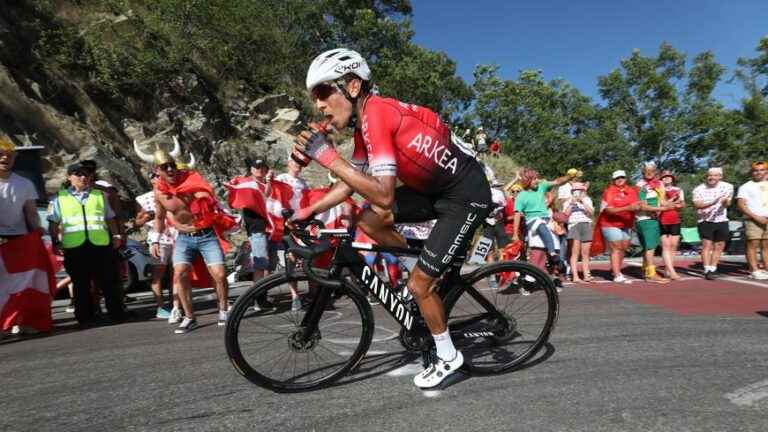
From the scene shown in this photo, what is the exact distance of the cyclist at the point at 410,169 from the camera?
108 inches

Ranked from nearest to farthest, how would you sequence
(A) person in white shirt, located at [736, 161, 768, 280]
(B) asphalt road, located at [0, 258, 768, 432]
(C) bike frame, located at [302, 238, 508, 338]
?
1. (B) asphalt road, located at [0, 258, 768, 432]
2. (C) bike frame, located at [302, 238, 508, 338]
3. (A) person in white shirt, located at [736, 161, 768, 280]

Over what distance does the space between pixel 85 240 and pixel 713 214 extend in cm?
976

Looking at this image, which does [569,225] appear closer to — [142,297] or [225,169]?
[142,297]

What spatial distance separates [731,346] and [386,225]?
10.3 feet

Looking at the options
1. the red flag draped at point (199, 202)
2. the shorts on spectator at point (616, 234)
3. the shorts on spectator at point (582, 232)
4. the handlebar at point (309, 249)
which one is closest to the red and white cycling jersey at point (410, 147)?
the handlebar at point (309, 249)

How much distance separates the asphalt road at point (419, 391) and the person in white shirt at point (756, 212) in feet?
13.1

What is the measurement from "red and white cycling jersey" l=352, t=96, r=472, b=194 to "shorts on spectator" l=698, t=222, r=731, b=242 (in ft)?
23.9

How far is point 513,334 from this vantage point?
12.1ft

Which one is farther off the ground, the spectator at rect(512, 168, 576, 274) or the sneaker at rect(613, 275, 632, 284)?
the spectator at rect(512, 168, 576, 274)

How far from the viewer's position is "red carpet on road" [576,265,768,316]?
5.59 m

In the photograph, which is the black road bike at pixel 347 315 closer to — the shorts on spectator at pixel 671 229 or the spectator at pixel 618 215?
the spectator at pixel 618 215

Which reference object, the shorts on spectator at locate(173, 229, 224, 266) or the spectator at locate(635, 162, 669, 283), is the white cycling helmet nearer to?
the shorts on spectator at locate(173, 229, 224, 266)

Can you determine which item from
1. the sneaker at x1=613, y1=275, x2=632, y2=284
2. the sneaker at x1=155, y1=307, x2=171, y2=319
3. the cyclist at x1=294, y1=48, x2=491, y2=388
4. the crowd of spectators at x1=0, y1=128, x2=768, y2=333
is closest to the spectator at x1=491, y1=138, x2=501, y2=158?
the crowd of spectators at x1=0, y1=128, x2=768, y2=333

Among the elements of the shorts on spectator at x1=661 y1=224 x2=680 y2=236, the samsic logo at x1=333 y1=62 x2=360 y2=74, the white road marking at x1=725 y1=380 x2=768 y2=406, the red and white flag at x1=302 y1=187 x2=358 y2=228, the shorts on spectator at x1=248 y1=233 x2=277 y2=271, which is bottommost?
the white road marking at x1=725 y1=380 x2=768 y2=406
